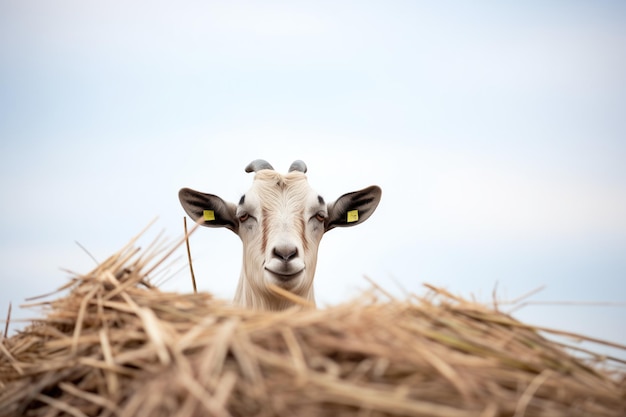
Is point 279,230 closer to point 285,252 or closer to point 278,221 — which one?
point 278,221

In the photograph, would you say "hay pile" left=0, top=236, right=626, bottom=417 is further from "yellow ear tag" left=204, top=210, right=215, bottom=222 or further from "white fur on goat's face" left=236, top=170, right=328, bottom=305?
"yellow ear tag" left=204, top=210, right=215, bottom=222

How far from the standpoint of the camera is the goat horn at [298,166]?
9.92 m

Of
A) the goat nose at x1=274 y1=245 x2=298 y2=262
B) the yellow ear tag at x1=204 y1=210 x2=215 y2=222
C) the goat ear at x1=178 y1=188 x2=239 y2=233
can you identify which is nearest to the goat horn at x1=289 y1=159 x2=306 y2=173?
the goat ear at x1=178 y1=188 x2=239 y2=233

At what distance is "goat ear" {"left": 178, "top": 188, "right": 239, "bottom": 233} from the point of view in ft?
29.8

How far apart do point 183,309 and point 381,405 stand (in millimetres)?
1343

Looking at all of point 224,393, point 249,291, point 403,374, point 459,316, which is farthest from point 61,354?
point 249,291

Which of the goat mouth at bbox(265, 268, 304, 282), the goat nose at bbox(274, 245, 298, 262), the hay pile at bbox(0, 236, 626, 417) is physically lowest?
the hay pile at bbox(0, 236, 626, 417)

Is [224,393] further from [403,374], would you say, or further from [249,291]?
[249,291]

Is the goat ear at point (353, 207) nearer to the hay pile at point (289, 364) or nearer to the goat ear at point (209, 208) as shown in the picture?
the goat ear at point (209, 208)

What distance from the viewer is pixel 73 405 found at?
3498mm

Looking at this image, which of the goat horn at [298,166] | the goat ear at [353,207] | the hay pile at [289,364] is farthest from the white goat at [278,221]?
the hay pile at [289,364]

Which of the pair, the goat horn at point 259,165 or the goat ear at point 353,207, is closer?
the goat ear at point 353,207

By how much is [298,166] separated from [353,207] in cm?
104

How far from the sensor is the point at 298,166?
9.96 metres
